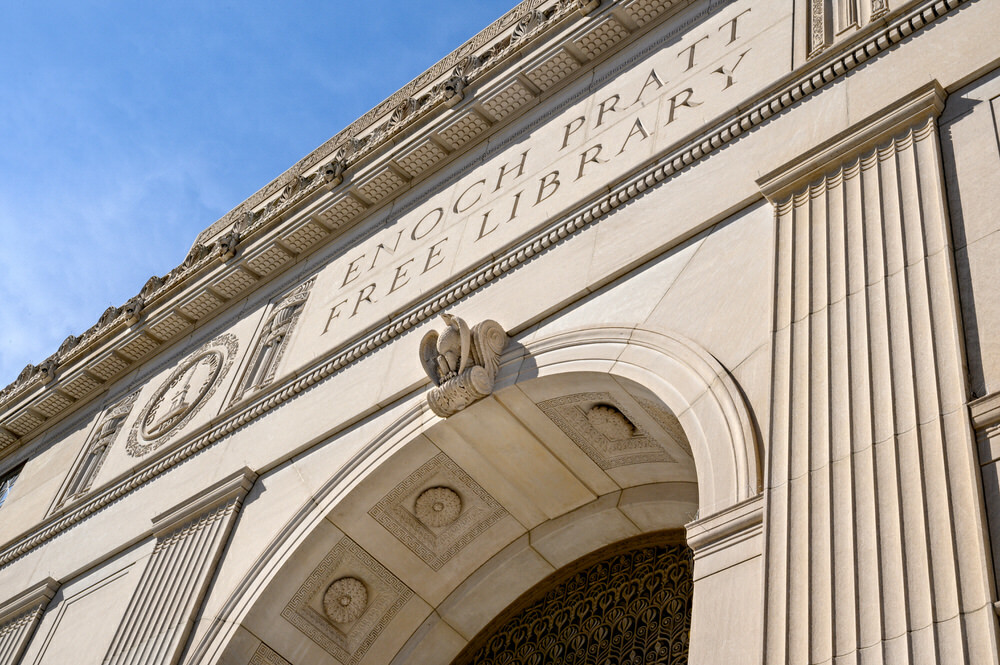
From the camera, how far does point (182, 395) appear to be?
43.3ft

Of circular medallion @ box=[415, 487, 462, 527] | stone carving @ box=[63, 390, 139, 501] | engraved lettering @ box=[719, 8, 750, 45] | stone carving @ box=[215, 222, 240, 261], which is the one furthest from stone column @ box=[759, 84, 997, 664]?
stone carving @ box=[63, 390, 139, 501]

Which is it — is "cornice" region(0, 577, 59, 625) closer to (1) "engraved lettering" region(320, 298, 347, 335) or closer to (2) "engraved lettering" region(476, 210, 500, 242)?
(1) "engraved lettering" region(320, 298, 347, 335)

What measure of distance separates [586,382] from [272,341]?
5.07 meters

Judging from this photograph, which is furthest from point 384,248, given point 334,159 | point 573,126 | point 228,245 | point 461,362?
point 461,362

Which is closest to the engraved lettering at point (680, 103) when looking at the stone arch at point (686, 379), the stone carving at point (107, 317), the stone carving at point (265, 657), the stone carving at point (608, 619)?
the stone arch at point (686, 379)

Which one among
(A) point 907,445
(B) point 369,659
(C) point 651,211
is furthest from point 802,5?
(B) point 369,659

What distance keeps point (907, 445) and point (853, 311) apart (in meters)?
1.12

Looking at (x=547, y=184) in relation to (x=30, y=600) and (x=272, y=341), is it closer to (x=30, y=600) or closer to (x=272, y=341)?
(x=272, y=341)

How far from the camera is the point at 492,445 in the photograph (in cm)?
934

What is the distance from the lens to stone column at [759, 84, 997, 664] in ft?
16.8

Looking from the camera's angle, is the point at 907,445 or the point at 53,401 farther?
the point at 53,401

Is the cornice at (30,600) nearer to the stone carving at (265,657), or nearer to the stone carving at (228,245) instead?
the stone carving at (265,657)

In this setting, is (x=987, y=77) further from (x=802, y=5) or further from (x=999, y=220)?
(x=802, y=5)

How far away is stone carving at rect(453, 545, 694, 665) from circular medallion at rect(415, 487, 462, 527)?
99cm
